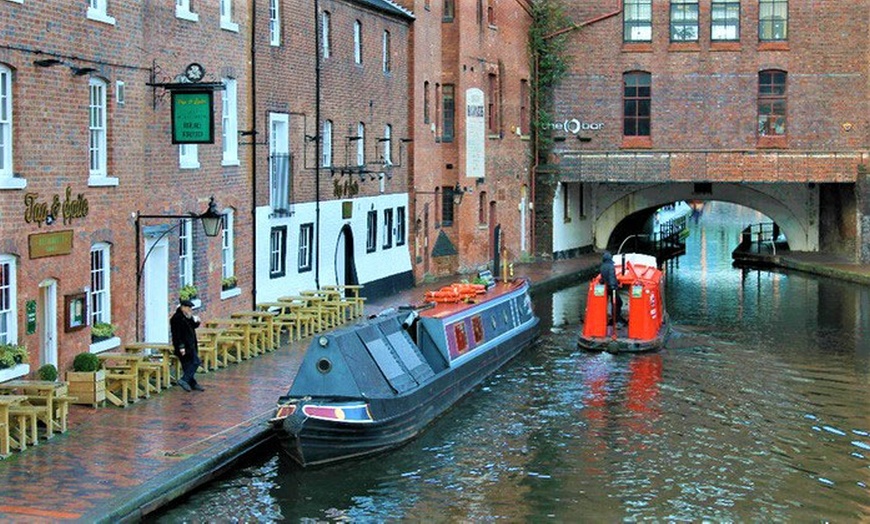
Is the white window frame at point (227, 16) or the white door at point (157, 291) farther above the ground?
the white window frame at point (227, 16)

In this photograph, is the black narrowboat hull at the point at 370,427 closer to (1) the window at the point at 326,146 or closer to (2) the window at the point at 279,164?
(2) the window at the point at 279,164

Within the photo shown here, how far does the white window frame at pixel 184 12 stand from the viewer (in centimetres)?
2317

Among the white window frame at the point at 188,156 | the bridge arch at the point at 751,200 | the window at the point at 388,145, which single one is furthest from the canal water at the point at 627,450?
the bridge arch at the point at 751,200

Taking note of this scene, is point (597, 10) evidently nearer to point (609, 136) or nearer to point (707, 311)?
point (609, 136)

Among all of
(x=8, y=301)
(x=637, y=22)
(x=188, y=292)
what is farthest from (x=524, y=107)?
(x=8, y=301)

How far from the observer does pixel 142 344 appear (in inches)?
800

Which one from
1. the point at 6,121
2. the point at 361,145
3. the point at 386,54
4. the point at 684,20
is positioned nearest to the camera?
the point at 6,121

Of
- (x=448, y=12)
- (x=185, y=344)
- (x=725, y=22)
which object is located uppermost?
(x=725, y=22)

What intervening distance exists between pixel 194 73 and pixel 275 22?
6.42 metres

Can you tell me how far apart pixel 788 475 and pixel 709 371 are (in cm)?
817

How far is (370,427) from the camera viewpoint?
58.9 ft

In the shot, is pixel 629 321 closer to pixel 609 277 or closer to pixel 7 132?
pixel 609 277

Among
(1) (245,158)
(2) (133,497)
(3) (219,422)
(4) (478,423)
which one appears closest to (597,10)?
(1) (245,158)

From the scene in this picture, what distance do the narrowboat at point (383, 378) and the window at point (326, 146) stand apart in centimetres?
698
